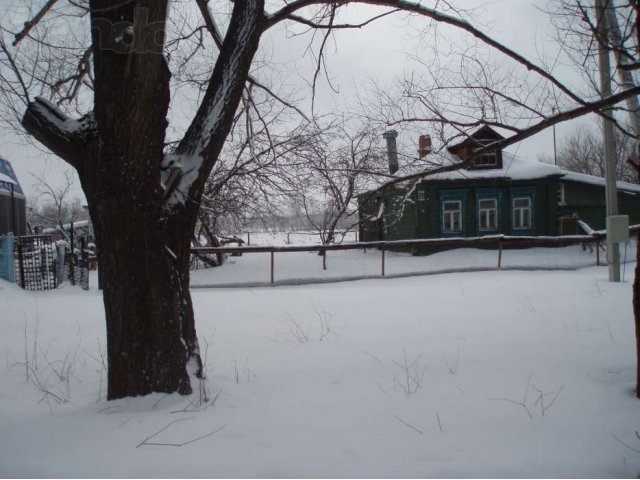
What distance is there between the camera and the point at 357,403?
3352 millimetres

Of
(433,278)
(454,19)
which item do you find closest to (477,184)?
(433,278)

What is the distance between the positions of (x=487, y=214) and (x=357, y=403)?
66.9 feet

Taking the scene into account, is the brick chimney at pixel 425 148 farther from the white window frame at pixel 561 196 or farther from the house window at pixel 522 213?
the white window frame at pixel 561 196

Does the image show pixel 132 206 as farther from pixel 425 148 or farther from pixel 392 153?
pixel 425 148

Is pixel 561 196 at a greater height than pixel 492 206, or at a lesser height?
greater

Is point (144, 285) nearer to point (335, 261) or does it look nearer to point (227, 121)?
point (227, 121)

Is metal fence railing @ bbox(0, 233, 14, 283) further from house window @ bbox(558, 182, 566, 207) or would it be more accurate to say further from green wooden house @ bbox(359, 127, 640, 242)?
house window @ bbox(558, 182, 566, 207)

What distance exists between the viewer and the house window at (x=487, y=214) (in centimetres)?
2169

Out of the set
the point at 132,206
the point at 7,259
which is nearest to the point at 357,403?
the point at 132,206

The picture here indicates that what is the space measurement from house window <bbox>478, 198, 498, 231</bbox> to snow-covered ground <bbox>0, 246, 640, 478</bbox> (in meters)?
16.1

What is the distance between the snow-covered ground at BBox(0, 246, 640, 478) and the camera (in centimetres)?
257

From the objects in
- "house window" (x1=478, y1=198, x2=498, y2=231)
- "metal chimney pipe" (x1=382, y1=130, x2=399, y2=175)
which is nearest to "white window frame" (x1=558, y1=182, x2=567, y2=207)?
"house window" (x1=478, y1=198, x2=498, y2=231)

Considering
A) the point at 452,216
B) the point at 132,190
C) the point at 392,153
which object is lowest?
the point at 132,190

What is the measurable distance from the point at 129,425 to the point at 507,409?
8.97 feet
